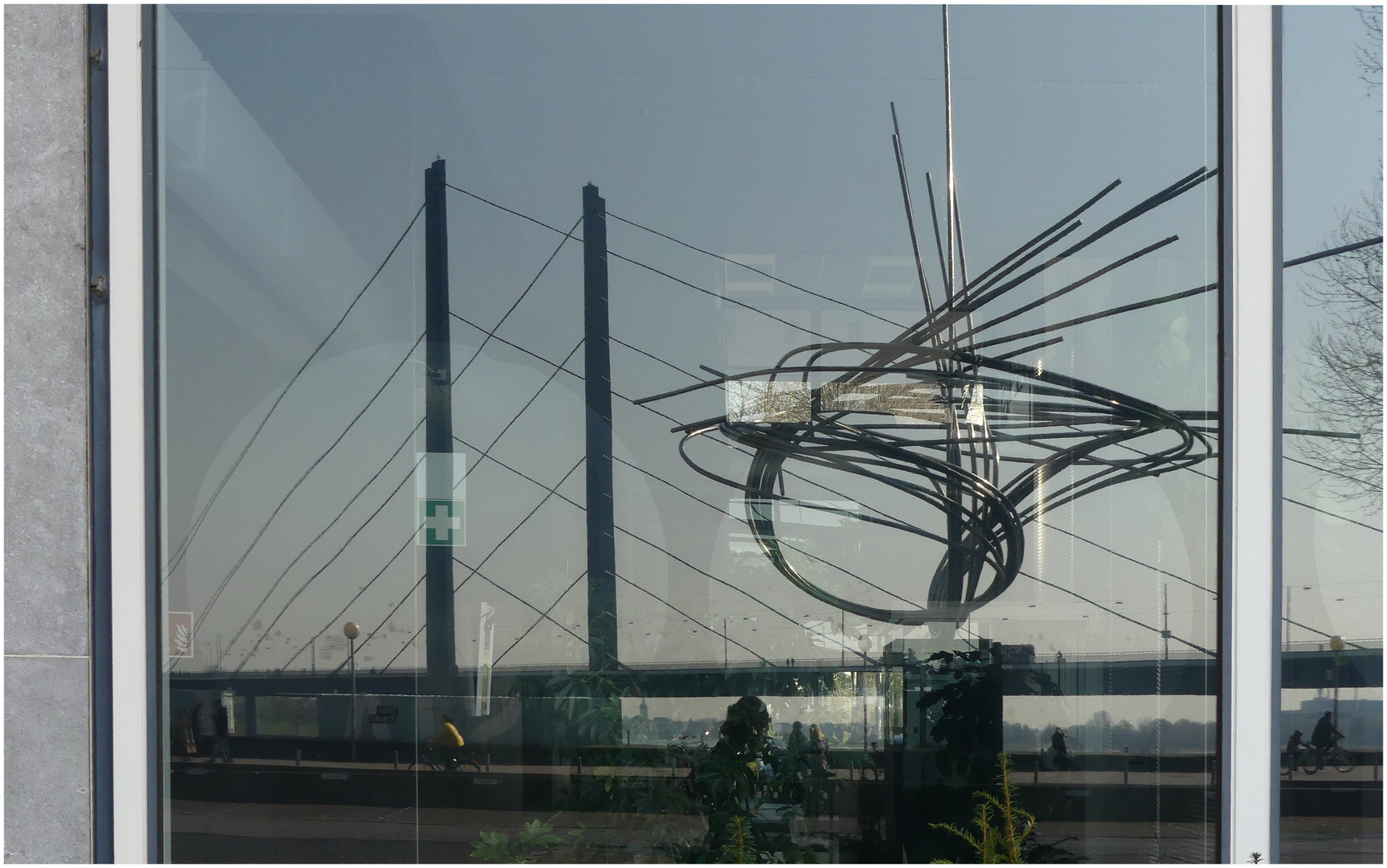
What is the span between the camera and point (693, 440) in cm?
231

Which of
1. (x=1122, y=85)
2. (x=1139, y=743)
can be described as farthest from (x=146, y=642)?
(x=1122, y=85)

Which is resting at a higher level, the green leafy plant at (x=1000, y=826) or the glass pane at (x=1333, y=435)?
the glass pane at (x=1333, y=435)

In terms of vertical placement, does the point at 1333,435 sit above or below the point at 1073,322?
below

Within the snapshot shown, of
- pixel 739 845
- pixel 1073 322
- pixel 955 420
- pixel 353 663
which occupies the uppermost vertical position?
pixel 1073 322

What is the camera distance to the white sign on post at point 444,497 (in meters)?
2.32

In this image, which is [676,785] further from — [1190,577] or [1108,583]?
[1190,577]

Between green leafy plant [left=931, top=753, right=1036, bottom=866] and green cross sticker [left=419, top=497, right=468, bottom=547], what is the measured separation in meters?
1.49

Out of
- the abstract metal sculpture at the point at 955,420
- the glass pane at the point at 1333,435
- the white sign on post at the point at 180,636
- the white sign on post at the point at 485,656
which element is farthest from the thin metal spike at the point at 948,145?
the white sign on post at the point at 180,636

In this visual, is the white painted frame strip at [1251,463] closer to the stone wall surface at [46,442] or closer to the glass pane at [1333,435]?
the glass pane at [1333,435]

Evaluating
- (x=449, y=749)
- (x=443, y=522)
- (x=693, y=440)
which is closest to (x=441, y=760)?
(x=449, y=749)

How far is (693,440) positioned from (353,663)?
1088 mm

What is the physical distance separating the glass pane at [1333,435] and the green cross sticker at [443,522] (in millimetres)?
2086

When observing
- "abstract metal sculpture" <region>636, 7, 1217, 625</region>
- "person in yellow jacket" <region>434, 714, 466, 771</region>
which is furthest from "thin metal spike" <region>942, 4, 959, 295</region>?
"person in yellow jacket" <region>434, 714, 466, 771</region>

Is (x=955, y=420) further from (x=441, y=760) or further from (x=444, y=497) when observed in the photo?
(x=441, y=760)
